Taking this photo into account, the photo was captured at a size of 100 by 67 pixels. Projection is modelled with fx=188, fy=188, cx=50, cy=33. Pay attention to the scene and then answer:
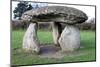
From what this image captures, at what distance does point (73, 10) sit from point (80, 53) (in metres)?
0.61

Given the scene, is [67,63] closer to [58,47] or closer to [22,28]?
[58,47]

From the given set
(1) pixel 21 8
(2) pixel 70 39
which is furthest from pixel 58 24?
(1) pixel 21 8

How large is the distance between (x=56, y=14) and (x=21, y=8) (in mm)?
467

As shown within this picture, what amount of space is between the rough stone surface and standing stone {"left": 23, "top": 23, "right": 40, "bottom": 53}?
12cm

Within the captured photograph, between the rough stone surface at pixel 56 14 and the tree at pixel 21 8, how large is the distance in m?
0.05

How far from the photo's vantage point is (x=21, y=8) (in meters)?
2.43

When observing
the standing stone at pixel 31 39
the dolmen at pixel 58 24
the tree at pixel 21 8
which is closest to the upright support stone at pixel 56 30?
the dolmen at pixel 58 24

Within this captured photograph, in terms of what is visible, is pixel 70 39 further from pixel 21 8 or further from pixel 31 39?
pixel 21 8

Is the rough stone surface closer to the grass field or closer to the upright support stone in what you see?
the upright support stone

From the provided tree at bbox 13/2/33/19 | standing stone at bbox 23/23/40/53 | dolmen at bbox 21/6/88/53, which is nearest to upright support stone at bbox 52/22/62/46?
dolmen at bbox 21/6/88/53

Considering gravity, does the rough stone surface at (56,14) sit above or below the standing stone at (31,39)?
above

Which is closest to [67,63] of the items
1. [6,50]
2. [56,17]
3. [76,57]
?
[76,57]

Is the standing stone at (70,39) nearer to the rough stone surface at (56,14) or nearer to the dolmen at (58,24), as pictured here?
the dolmen at (58,24)

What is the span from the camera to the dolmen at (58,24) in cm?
246
